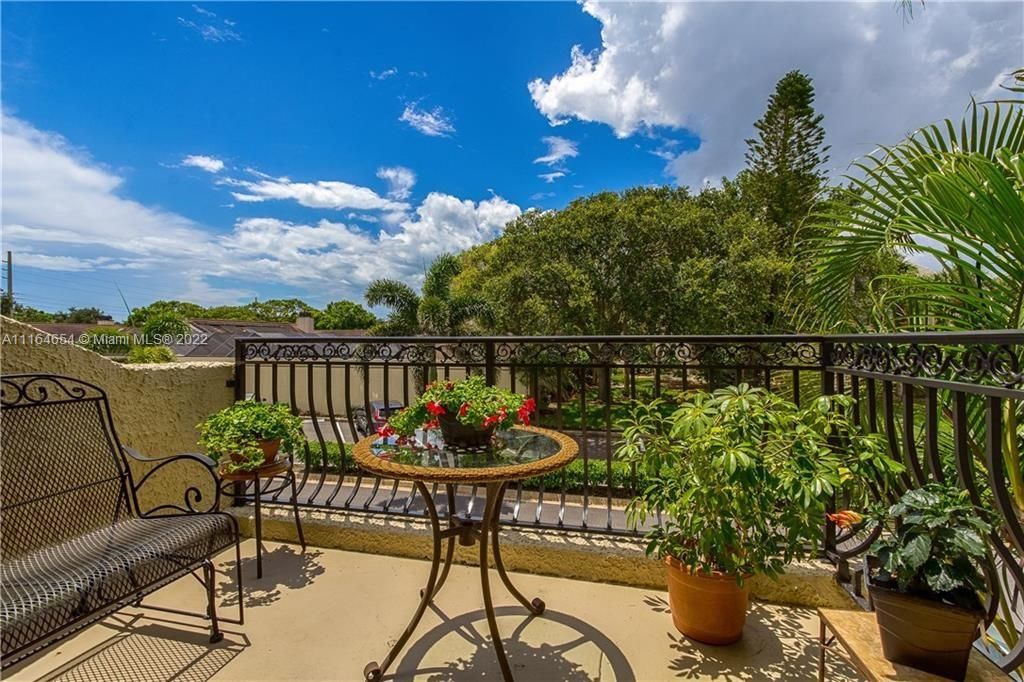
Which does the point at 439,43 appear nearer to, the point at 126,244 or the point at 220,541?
the point at 220,541

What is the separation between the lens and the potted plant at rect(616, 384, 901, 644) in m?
1.40

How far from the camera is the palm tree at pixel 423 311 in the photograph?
13.1m

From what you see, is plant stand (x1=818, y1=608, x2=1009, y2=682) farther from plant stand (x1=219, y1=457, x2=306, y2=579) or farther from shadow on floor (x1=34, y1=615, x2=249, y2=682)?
plant stand (x1=219, y1=457, x2=306, y2=579)

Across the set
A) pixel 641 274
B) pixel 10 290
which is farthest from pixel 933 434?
pixel 10 290

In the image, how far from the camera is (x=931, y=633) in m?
1.02

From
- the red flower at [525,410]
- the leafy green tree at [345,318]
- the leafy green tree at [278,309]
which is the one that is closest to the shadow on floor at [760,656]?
the red flower at [525,410]

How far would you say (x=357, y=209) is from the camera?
3203 centimetres

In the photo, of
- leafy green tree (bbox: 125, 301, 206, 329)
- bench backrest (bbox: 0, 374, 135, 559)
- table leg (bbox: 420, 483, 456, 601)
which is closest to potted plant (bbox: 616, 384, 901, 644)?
table leg (bbox: 420, 483, 456, 601)

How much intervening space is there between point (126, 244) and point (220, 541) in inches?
1099

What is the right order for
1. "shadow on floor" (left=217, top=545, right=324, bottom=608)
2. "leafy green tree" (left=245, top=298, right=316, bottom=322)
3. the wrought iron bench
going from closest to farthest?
1. the wrought iron bench
2. "shadow on floor" (left=217, top=545, right=324, bottom=608)
3. "leafy green tree" (left=245, top=298, right=316, bottom=322)

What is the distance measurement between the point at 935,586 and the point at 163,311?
37314 mm

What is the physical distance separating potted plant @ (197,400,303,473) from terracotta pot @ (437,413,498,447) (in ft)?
3.39

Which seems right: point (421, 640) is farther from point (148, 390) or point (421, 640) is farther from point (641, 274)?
point (641, 274)

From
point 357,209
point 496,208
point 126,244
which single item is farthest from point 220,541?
point 357,209
